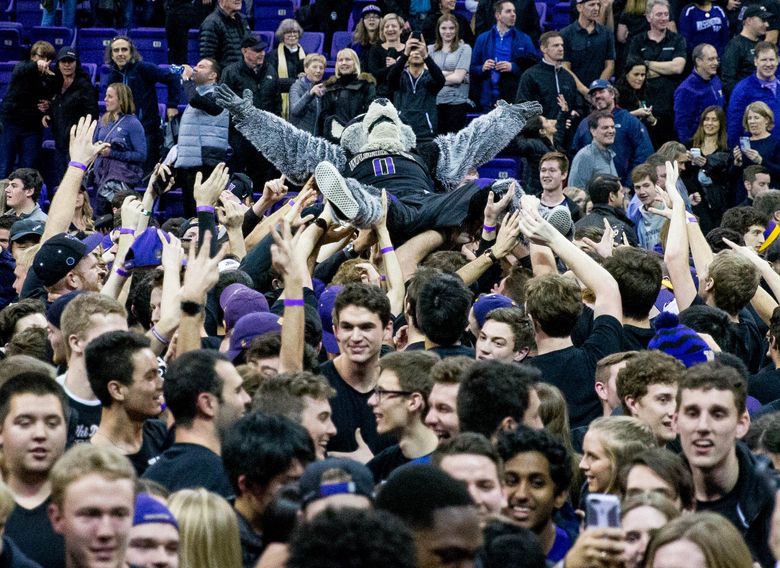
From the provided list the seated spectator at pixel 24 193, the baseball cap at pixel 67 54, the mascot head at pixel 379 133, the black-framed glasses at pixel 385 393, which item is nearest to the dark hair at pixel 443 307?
the black-framed glasses at pixel 385 393

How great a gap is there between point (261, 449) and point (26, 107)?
10.4 meters

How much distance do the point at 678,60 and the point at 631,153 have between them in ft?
4.98

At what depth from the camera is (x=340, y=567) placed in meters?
2.74

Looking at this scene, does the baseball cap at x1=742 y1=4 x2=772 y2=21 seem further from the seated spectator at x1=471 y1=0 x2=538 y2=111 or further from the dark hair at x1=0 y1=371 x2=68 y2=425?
the dark hair at x1=0 y1=371 x2=68 y2=425

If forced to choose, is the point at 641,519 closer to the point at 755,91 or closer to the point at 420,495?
the point at 420,495

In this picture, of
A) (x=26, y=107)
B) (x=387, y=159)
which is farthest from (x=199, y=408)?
(x=26, y=107)

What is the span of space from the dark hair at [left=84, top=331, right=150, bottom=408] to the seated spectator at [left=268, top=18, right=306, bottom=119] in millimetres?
8417

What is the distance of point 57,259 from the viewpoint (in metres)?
6.92

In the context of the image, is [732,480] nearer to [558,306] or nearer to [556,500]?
[556,500]

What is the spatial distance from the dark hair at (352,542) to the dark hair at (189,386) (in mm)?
1791

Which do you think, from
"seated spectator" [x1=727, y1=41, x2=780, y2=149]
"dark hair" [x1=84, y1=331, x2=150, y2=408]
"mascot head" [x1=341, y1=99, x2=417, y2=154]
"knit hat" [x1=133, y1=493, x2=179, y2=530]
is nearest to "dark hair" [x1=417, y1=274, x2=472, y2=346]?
"dark hair" [x1=84, y1=331, x2=150, y2=408]

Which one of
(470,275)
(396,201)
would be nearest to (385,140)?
(396,201)

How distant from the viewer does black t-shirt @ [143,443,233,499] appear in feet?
14.4

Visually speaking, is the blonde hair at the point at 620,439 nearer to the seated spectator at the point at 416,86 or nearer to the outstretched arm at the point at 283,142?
the outstretched arm at the point at 283,142
